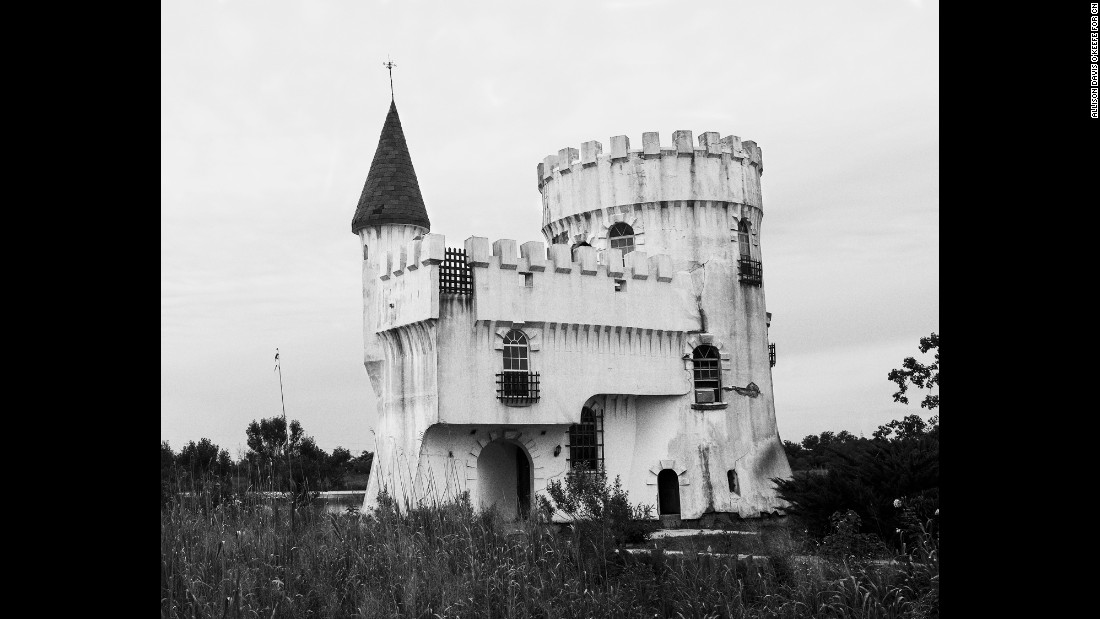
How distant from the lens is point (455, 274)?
27.0 metres

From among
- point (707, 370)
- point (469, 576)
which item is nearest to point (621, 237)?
point (707, 370)

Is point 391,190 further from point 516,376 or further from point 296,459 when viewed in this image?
point 296,459

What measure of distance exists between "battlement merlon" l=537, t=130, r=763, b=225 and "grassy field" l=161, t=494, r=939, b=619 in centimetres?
1868

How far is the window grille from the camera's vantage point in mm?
26797

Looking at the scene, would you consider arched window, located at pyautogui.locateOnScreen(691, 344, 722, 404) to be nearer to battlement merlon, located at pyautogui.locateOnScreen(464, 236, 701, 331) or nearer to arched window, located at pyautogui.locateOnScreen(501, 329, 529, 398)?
battlement merlon, located at pyautogui.locateOnScreen(464, 236, 701, 331)

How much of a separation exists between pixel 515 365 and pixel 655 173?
873 cm

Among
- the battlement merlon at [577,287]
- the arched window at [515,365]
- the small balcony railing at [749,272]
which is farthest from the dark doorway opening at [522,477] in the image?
the small balcony railing at [749,272]

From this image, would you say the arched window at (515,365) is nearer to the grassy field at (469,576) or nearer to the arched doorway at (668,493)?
the arched doorway at (668,493)

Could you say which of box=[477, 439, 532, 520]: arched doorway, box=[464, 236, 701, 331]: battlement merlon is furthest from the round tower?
box=[477, 439, 532, 520]: arched doorway

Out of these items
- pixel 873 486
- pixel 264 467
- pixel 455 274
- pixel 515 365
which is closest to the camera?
pixel 264 467

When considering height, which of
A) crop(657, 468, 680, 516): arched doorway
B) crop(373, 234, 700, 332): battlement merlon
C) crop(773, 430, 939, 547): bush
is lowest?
crop(657, 468, 680, 516): arched doorway

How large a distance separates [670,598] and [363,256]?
20198 mm
